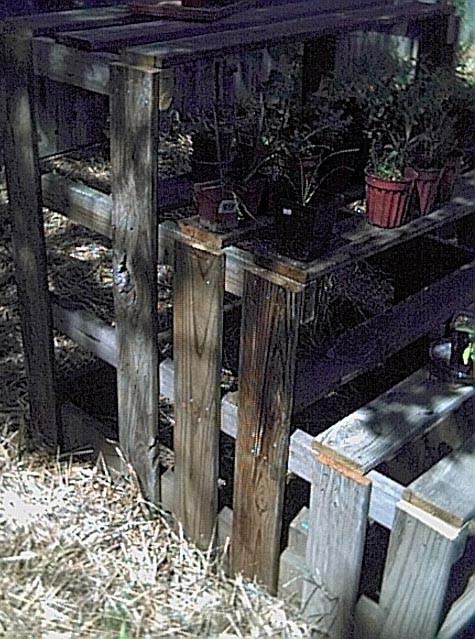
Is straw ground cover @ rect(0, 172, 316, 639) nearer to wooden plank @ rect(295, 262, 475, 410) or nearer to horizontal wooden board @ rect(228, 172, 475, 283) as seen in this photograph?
wooden plank @ rect(295, 262, 475, 410)

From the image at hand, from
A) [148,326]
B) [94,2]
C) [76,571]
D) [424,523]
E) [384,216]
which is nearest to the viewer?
[424,523]

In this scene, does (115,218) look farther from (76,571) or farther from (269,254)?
(76,571)

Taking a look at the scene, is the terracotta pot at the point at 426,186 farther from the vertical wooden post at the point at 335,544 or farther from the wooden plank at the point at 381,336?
the vertical wooden post at the point at 335,544

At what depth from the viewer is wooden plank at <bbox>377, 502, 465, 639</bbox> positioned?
1.85 m

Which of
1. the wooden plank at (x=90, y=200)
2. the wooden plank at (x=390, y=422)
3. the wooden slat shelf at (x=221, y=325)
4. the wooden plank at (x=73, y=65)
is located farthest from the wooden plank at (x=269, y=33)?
the wooden plank at (x=390, y=422)

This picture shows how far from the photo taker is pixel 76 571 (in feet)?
8.18

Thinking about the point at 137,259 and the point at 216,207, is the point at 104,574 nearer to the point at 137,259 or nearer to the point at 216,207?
the point at 137,259

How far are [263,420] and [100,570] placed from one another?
747mm

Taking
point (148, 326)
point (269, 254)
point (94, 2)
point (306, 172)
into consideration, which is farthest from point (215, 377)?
point (94, 2)

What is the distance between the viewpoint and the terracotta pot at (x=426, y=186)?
7.18ft

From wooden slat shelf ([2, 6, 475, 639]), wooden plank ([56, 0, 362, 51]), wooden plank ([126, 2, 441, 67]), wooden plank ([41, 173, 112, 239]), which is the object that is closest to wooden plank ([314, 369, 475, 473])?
wooden slat shelf ([2, 6, 475, 639])

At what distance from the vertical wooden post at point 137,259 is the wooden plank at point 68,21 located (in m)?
0.39

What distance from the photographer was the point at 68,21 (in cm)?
241

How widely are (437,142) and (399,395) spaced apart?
2.19ft
